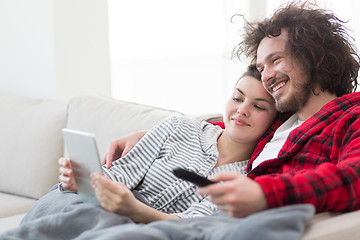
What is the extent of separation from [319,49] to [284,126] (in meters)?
0.28

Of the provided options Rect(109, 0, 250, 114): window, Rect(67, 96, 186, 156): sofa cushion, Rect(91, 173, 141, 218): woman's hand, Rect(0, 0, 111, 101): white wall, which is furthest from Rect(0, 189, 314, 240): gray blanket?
Rect(109, 0, 250, 114): window

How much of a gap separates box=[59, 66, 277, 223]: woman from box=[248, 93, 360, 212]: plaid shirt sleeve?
3.5 inches

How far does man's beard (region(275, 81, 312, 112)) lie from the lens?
1.70m

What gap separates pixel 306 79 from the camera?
1.72 meters

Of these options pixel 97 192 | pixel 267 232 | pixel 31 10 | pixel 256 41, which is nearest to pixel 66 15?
pixel 31 10

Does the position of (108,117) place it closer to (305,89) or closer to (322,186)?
(305,89)

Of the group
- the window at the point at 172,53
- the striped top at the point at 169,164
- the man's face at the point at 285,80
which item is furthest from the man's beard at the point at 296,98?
the window at the point at 172,53

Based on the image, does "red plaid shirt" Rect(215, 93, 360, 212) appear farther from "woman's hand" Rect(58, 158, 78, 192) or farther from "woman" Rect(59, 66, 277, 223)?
"woman's hand" Rect(58, 158, 78, 192)

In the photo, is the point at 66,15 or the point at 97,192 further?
the point at 66,15

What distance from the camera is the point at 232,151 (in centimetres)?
182

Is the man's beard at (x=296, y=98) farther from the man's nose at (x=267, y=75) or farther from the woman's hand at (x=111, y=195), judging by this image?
the woman's hand at (x=111, y=195)

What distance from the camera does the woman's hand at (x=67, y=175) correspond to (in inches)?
58.3

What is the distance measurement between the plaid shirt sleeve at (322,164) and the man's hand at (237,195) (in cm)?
2

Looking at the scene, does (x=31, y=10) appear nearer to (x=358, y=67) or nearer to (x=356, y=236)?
(x=358, y=67)
